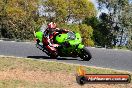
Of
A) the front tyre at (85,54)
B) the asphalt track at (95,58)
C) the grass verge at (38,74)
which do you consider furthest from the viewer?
the asphalt track at (95,58)

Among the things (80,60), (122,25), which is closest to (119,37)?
(122,25)

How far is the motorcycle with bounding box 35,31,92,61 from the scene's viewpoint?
46.4ft

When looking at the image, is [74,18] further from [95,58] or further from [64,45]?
[64,45]

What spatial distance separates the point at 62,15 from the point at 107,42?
13009mm

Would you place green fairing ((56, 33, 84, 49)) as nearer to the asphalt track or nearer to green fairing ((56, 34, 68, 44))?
green fairing ((56, 34, 68, 44))

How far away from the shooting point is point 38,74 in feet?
52.6

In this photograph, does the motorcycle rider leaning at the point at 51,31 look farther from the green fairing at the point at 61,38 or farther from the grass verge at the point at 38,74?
the grass verge at the point at 38,74

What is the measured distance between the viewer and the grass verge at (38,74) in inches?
575

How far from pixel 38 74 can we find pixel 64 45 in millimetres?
2065

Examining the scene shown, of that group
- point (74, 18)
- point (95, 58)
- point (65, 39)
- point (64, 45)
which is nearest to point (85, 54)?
point (64, 45)

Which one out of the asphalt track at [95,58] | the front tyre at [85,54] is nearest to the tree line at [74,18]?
the asphalt track at [95,58]

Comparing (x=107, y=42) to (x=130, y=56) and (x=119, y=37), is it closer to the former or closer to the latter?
(x=119, y=37)

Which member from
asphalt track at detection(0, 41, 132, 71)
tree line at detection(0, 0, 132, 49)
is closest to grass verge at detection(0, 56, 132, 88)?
asphalt track at detection(0, 41, 132, 71)

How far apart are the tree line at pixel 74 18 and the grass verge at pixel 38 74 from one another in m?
35.6
